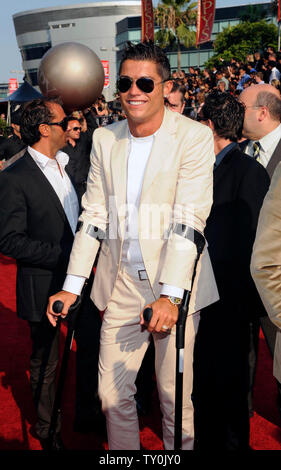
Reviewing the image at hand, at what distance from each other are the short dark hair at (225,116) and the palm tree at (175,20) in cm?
5505

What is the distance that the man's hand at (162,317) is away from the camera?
244 cm

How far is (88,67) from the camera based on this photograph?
641 centimetres

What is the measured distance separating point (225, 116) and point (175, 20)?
187 ft

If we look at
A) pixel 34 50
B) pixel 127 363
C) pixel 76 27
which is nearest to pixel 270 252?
pixel 127 363

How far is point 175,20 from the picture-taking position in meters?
55.6

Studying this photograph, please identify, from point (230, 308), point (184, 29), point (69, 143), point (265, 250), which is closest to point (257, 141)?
point (230, 308)

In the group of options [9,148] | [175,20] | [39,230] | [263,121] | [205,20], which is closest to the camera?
[39,230]

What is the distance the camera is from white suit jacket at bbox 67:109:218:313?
8.74 ft

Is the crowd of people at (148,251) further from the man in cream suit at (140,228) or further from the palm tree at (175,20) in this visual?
the palm tree at (175,20)

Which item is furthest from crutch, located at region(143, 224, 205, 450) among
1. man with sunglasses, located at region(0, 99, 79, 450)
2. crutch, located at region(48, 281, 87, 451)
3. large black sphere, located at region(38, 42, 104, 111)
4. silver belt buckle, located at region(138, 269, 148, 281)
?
large black sphere, located at region(38, 42, 104, 111)

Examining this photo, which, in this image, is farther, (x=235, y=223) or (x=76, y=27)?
(x=76, y=27)

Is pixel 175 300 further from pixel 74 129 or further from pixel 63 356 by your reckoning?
pixel 74 129

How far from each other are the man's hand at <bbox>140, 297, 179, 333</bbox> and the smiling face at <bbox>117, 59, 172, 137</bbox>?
40.0 inches
